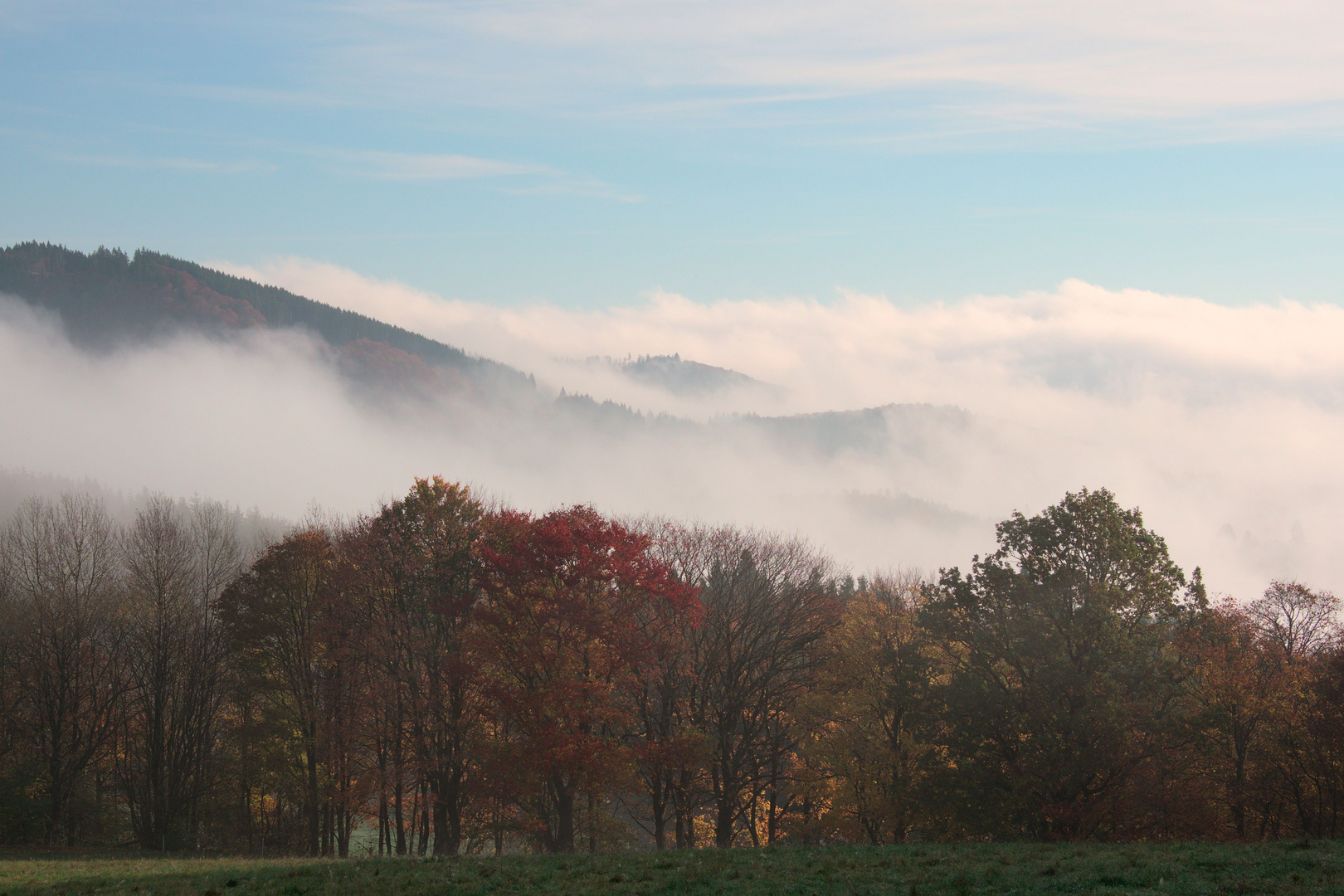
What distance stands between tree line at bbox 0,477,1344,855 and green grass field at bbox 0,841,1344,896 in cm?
812

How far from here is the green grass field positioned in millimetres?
17469

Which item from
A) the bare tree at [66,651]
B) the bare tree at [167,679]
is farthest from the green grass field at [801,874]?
the bare tree at [66,651]

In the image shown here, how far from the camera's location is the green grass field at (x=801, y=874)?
17.5 m

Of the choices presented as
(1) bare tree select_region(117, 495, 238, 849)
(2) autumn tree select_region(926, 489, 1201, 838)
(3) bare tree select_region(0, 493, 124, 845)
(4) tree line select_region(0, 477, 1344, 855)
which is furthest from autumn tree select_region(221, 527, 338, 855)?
(2) autumn tree select_region(926, 489, 1201, 838)

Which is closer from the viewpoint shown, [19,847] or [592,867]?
[592,867]

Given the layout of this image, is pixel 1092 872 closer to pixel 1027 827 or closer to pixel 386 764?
pixel 1027 827

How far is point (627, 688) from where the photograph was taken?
40.2 m

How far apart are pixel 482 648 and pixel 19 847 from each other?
77.6 ft

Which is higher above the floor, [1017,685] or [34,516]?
[34,516]

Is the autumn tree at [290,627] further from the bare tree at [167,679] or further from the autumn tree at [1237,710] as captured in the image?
the autumn tree at [1237,710]

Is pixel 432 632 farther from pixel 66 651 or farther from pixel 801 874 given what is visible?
pixel 801 874

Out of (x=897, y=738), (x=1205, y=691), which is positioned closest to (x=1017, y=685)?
(x=1205, y=691)

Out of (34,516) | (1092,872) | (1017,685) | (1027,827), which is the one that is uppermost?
(34,516)

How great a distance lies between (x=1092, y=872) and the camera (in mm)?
18250
